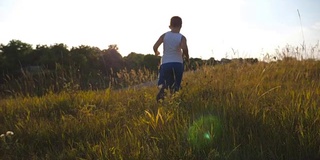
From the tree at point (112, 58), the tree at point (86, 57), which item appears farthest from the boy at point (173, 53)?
the tree at point (112, 58)

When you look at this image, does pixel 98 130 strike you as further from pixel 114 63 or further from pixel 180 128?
pixel 114 63

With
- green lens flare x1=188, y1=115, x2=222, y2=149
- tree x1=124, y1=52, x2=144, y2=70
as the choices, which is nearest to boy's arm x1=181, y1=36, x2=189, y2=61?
green lens flare x1=188, y1=115, x2=222, y2=149

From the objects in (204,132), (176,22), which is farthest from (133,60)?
(204,132)

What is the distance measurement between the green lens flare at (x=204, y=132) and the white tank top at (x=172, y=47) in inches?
113

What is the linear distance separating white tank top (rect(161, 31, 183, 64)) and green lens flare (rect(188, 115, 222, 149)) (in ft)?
9.44

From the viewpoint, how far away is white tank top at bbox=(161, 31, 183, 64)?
6.10 m

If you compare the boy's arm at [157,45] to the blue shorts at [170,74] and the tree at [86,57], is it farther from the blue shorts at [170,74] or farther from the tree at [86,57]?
the tree at [86,57]

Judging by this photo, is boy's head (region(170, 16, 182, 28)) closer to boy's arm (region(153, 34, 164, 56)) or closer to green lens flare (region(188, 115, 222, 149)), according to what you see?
boy's arm (region(153, 34, 164, 56))

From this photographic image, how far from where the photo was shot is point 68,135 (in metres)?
4.11

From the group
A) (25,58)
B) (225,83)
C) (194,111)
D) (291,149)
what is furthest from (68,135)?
(25,58)

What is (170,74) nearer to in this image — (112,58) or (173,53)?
(173,53)

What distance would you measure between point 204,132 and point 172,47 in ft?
10.6

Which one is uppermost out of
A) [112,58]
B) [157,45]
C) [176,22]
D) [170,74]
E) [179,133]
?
[176,22]

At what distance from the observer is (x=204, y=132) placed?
3061mm
